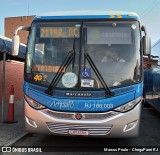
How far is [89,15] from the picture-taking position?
801 cm

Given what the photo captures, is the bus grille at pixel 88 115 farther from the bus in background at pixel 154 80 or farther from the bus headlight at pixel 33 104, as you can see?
the bus in background at pixel 154 80

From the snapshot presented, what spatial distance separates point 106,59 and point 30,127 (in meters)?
2.27

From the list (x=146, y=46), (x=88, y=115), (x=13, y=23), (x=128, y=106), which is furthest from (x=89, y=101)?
(x=13, y=23)

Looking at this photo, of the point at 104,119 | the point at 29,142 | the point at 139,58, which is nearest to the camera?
the point at 104,119

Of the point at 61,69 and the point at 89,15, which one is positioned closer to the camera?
the point at 61,69

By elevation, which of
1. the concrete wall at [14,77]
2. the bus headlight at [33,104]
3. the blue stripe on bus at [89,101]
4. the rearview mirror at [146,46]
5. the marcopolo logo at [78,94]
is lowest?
the concrete wall at [14,77]

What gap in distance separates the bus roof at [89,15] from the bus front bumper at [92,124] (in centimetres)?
212

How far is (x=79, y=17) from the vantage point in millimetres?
7992

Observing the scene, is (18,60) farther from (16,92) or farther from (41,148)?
(41,148)

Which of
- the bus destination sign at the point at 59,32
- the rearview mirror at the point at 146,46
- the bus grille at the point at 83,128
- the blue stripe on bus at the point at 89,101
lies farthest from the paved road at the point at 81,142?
the bus destination sign at the point at 59,32

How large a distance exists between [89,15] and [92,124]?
2.55m

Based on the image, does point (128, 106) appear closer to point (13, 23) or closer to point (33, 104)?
point (33, 104)

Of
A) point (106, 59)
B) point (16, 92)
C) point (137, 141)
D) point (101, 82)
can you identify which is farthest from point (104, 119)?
point (16, 92)

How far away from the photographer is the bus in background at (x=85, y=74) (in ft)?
23.9
